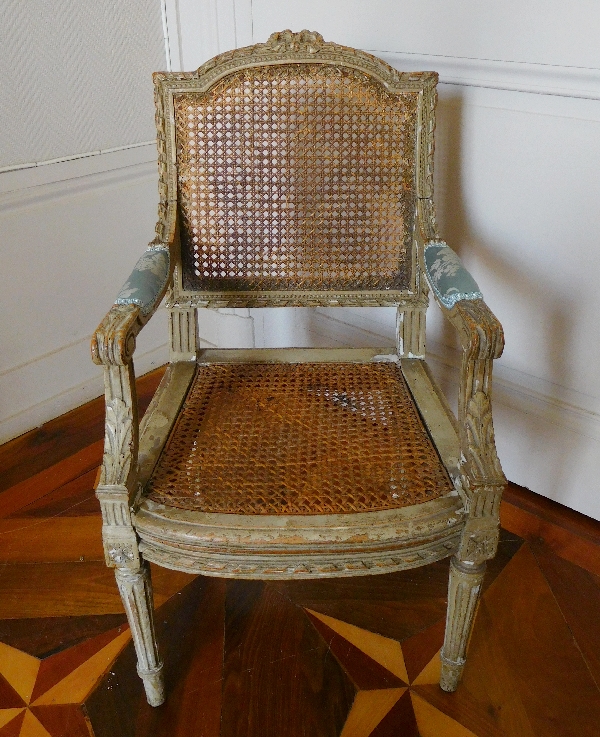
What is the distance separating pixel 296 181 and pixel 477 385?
0.60 meters

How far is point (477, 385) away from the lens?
103cm

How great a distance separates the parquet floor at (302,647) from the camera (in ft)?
4.07

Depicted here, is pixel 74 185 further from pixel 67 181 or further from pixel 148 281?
pixel 148 281

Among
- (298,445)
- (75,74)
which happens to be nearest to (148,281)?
(298,445)

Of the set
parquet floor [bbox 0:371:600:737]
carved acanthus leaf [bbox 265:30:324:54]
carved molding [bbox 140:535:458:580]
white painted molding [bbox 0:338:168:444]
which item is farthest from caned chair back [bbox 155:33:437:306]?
white painted molding [bbox 0:338:168:444]

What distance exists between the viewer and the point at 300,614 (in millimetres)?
1459

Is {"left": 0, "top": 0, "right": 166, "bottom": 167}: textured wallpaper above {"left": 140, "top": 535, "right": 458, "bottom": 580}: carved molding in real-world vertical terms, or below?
above

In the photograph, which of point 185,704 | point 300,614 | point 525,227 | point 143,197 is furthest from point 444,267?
point 143,197

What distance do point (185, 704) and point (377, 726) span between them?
0.36 metres

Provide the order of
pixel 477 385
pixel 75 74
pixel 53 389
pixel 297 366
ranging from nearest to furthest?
pixel 477 385 < pixel 297 366 < pixel 75 74 < pixel 53 389

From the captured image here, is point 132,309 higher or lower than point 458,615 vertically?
higher

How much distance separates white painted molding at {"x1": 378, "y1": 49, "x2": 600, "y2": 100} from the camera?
1380 mm

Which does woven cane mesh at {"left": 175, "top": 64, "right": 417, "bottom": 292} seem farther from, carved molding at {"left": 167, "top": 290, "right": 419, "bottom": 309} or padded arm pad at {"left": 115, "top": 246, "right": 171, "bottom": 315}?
padded arm pad at {"left": 115, "top": 246, "right": 171, "bottom": 315}

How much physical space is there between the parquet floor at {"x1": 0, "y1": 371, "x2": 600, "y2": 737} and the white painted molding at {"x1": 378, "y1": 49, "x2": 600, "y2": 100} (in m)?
1.01
